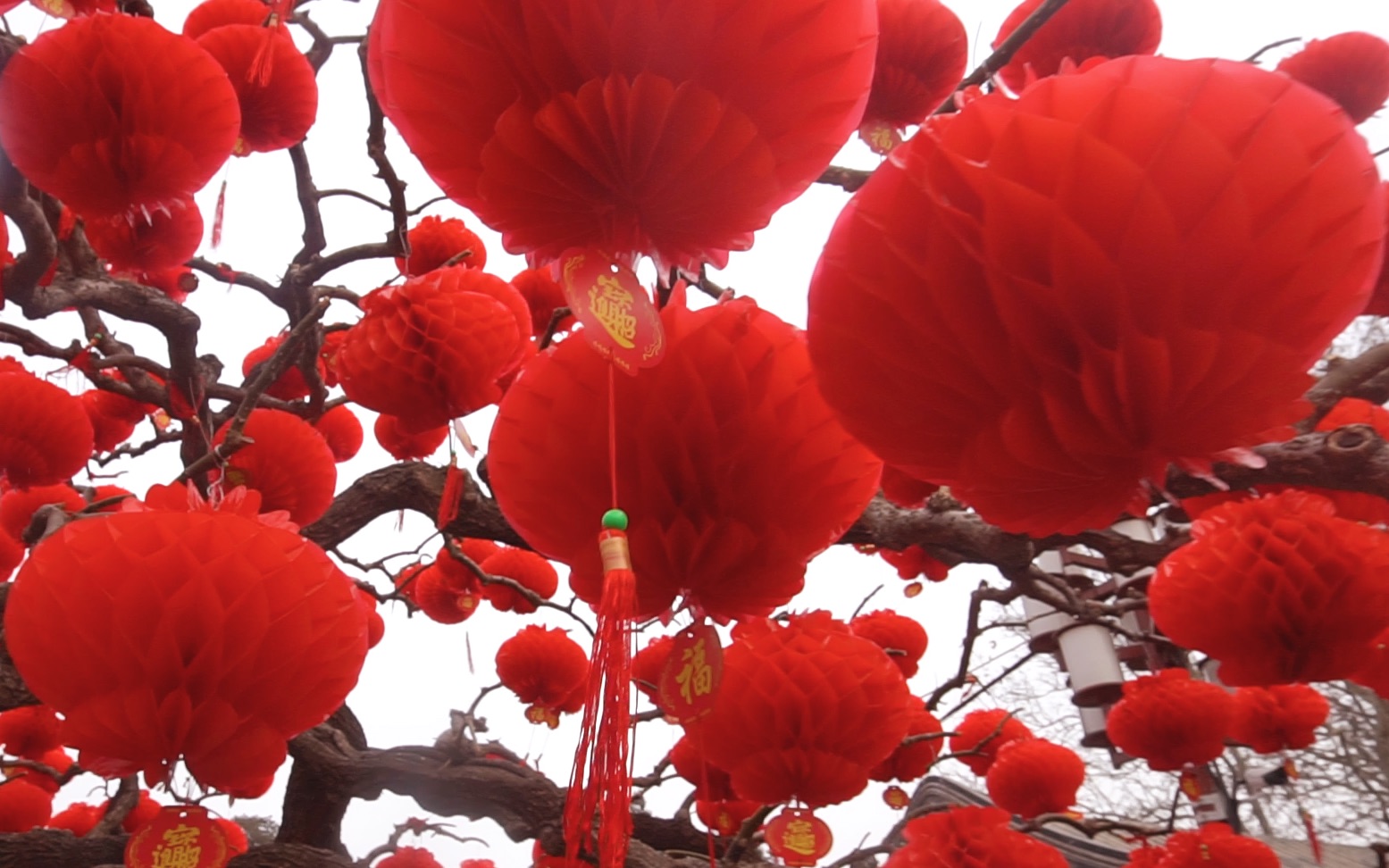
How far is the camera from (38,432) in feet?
3.75

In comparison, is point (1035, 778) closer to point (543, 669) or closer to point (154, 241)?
point (543, 669)

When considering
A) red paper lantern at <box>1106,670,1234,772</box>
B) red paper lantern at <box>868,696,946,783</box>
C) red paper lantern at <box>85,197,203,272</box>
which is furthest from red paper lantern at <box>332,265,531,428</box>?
red paper lantern at <box>1106,670,1234,772</box>

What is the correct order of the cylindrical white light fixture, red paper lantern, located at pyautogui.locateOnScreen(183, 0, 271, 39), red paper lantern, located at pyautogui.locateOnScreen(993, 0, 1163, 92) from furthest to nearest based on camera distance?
the cylindrical white light fixture < red paper lantern, located at pyautogui.locateOnScreen(183, 0, 271, 39) < red paper lantern, located at pyautogui.locateOnScreen(993, 0, 1163, 92)

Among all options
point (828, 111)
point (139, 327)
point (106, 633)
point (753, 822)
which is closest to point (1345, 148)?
point (828, 111)

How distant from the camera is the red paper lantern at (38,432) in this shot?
44.2 inches

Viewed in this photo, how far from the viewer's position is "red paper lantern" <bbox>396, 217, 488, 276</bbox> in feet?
4.60

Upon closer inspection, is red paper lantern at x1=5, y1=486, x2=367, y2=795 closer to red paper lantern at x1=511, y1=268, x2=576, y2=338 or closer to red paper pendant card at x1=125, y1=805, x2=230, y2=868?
red paper pendant card at x1=125, y1=805, x2=230, y2=868

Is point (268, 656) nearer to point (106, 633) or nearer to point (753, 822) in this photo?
point (106, 633)

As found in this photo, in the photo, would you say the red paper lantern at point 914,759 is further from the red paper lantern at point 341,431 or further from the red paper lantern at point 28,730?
the red paper lantern at point 28,730

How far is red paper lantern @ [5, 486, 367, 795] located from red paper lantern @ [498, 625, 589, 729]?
1.11 meters

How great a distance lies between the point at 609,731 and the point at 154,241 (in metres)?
0.95

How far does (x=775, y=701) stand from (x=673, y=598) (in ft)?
1.01

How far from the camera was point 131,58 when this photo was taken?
710 millimetres

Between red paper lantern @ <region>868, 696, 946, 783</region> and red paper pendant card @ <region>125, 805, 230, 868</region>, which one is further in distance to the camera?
red paper lantern @ <region>868, 696, 946, 783</region>
